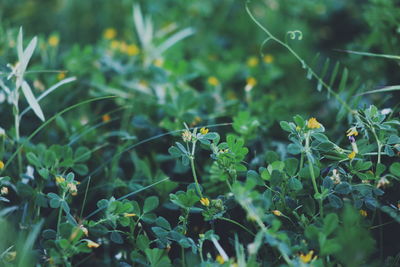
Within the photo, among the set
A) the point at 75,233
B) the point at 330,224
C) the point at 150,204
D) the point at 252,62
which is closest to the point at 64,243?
the point at 75,233

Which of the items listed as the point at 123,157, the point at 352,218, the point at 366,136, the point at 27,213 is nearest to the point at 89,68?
the point at 123,157

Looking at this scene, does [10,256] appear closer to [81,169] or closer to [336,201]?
[81,169]

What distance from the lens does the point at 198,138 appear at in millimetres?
1214

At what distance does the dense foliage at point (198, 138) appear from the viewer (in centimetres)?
118

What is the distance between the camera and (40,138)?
1.71 m

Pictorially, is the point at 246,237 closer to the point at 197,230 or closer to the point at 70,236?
the point at 197,230

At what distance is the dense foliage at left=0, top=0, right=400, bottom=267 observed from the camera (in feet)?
3.87

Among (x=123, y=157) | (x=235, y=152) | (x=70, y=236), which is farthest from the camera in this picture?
(x=123, y=157)

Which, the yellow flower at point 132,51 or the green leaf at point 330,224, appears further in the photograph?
the yellow flower at point 132,51

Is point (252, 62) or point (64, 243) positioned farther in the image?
point (252, 62)

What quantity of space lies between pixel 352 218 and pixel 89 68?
4.62ft

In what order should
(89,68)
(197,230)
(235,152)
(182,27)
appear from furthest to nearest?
(182,27) < (89,68) < (197,230) < (235,152)

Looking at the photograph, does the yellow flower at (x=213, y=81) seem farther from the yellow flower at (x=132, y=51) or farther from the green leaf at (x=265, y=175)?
the green leaf at (x=265, y=175)

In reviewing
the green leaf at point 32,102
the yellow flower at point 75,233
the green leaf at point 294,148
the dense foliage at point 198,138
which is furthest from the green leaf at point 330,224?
the green leaf at point 32,102
